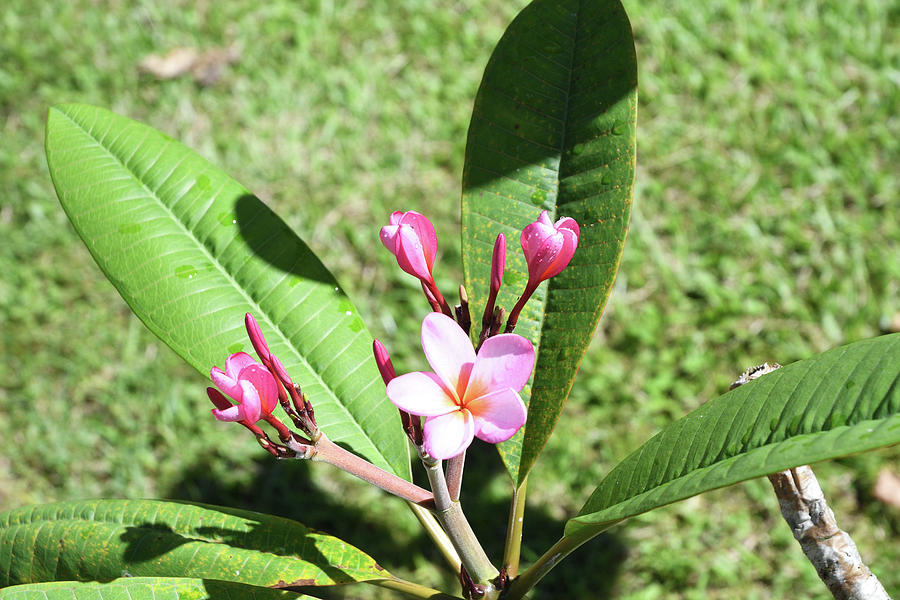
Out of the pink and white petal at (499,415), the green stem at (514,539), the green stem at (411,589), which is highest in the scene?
the pink and white petal at (499,415)

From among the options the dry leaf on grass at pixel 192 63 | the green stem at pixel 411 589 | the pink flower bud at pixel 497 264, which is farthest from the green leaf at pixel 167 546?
the dry leaf on grass at pixel 192 63

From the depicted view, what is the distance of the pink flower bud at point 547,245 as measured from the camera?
856 mm

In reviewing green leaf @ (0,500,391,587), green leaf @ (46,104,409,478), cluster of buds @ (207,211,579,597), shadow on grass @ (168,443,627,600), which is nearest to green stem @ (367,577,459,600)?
green leaf @ (0,500,391,587)

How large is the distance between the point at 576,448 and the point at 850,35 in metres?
1.98

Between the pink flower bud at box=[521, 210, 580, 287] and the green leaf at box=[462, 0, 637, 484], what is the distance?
0.96 feet

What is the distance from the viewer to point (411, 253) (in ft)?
2.89

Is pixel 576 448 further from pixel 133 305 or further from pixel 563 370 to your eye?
pixel 133 305

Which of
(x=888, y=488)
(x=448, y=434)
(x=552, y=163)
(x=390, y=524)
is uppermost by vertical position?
(x=552, y=163)

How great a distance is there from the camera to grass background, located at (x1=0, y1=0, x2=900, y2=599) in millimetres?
2307

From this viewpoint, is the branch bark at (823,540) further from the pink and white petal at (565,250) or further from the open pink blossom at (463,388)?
the open pink blossom at (463,388)

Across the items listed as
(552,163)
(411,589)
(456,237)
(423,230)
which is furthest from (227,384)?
(456,237)

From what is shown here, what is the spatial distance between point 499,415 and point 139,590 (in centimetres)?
63

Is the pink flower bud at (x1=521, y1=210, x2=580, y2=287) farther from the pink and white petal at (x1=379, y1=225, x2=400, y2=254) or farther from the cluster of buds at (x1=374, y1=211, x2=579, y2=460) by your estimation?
the pink and white petal at (x1=379, y1=225, x2=400, y2=254)

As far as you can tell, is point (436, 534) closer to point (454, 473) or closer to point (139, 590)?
point (454, 473)
